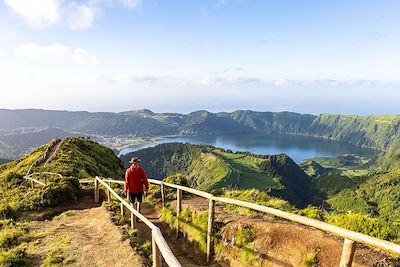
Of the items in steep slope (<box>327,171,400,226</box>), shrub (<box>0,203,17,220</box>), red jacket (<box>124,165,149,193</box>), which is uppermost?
red jacket (<box>124,165,149,193</box>)

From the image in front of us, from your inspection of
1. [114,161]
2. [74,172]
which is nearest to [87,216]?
[74,172]

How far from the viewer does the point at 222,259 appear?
31.6ft

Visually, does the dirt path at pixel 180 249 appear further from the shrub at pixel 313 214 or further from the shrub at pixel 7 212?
the shrub at pixel 7 212

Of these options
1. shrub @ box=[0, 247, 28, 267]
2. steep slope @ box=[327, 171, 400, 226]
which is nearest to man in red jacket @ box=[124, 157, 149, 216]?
shrub @ box=[0, 247, 28, 267]

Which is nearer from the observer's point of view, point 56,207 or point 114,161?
point 56,207

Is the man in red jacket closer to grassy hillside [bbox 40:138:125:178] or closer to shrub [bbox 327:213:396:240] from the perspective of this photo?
shrub [bbox 327:213:396:240]

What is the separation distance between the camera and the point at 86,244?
1052cm

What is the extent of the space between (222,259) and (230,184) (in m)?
161

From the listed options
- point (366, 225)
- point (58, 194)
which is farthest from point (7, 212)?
point (366, 225)

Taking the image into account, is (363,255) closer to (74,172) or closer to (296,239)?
(296,239)

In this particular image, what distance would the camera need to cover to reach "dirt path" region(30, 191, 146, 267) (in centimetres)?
905

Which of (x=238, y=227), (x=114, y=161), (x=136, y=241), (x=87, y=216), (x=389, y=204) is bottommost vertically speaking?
(x=389, y=204)

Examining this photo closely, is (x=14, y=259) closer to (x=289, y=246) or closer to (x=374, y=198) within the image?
(x=289, y=246)

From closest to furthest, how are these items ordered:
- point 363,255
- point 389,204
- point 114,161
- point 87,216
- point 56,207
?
point 363,255, point 87,216, point 56,207, point 114,161, point 389,204
